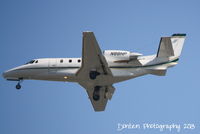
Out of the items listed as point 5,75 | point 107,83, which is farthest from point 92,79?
point 5,75

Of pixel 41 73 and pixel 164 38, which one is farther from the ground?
pixel 164 38

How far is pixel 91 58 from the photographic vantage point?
113 ft

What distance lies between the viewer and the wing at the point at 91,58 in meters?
33.2

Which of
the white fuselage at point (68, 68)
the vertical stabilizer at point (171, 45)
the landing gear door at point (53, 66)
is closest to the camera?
the vertical stabilizer at point (171, 45)

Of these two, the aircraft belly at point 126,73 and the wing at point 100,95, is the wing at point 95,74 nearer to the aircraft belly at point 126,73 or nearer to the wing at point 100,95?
the wing at point 100,95

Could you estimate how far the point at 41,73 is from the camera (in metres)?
37.9

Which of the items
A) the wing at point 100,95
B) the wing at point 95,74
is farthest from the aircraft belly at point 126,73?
the wing at point 100,95

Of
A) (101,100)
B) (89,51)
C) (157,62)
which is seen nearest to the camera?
(89,51)

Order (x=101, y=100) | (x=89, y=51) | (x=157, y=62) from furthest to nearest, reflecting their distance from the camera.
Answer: (x=101, y=100) < (x=157, y=62) < (x=89, y=51)

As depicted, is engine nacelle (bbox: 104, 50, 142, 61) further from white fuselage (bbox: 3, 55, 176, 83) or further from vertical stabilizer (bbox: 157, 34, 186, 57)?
vertical stabilizer (bbox: 157, 34, 186, 57)

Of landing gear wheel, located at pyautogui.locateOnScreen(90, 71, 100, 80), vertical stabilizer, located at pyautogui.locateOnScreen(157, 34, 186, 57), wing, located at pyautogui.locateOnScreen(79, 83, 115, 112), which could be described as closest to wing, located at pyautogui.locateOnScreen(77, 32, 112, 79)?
landing gear wheel, located at pyautogui.locateOnScreen(90, 71, 100, 80)

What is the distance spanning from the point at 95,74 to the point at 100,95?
3326 mm

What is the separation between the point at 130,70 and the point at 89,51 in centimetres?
381

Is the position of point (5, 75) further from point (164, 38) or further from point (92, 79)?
point (164, 38)
